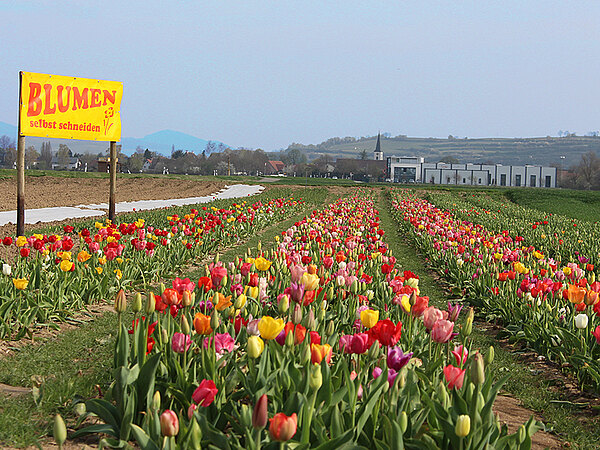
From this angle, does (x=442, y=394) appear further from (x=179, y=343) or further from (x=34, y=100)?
(x=34, y=100)

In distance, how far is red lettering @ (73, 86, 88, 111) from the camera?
37.0 feet

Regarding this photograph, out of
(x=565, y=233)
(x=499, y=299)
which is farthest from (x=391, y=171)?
(x=499, y=299)

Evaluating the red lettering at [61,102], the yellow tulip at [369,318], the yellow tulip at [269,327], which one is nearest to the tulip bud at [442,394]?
the yellow tulip at [369,318]

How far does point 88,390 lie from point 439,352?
230 centimetres

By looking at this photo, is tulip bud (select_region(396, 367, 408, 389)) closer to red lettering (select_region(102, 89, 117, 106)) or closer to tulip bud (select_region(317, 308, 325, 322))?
tulip bud (select_region(317, 308, 325, 322))

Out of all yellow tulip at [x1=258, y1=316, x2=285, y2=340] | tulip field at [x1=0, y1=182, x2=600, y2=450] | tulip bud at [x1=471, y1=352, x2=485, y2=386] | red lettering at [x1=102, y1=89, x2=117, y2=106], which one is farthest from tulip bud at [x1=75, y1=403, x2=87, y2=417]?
red lettering at [x1=102, y1=89, x2=117, y2=106]

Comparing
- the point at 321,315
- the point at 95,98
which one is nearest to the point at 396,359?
the point at 321,315

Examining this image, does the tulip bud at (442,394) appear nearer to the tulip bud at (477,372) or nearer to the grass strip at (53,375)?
the tulip bud at (477,372)

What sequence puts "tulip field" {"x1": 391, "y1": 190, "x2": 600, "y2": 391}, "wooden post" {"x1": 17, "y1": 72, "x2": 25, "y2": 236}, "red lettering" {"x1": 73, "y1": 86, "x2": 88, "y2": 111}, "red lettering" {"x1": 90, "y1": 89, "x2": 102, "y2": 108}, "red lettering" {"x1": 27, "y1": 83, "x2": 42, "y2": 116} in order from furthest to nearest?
"red lettering" {"x1": 90, "y1": 89, "x2": 102, "y2": 108}, "red lettering" {"x1": 73, "y1": 86, "x2": 88, "y2": 111}, "red lettering" {"x1": 27, "y1": 83, "x2": 42, "y2": 116}, "wooden post" {"x1": 17, "y1": 72, "x2": 25, "y2": 236}, "tulip field" {"x1": 391, "y1": 190, "x2": 600, "y2": 391}

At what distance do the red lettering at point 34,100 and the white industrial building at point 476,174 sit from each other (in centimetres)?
11470

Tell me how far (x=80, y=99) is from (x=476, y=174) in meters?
119

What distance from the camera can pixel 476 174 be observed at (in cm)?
12356

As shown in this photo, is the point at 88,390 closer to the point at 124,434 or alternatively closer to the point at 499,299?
the point at 124,434

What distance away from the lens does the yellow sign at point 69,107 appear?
10.6 meters
